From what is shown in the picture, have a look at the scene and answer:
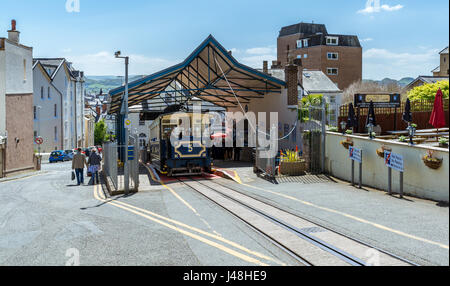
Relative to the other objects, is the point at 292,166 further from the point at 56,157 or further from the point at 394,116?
the point at 56,157

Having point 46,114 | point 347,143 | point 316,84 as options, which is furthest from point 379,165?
point 46,114

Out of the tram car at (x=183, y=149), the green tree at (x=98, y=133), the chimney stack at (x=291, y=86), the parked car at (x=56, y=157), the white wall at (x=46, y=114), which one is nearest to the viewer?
the tram car at (x=183, y=149)

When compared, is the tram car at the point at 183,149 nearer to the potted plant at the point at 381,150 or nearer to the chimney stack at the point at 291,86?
the chimney stack at the point at 291,86

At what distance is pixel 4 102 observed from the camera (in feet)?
94.5

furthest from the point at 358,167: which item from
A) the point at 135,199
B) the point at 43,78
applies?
the point at 43,78

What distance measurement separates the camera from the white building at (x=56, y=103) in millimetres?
52906

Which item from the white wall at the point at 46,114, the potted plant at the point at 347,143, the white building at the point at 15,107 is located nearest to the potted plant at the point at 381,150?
the potted plant at the point at 347,143

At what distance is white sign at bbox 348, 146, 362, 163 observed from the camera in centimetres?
1482

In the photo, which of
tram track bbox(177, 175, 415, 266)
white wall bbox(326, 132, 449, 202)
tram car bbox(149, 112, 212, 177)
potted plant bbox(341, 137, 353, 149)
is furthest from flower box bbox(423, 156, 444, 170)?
tram car bbox(149, 112, 212, 177)

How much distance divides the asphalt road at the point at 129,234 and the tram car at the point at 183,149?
6.44m

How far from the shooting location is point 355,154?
1521cm

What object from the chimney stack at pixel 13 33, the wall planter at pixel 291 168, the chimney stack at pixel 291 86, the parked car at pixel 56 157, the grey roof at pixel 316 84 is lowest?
the parked car at pixel 56 157

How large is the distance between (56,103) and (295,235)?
54.9 meters
